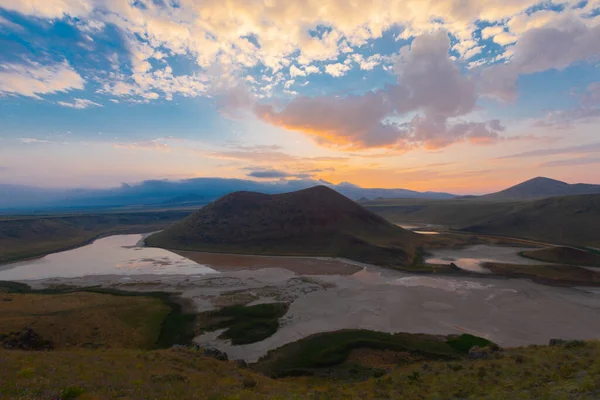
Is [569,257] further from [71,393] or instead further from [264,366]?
[71,393]

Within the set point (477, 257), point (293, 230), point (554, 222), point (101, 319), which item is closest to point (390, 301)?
point (101, 319)

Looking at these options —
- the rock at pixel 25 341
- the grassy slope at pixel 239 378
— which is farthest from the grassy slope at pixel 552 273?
the rock at pixel 25 341

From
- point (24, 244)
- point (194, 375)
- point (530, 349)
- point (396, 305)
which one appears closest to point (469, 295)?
point (396, 305)

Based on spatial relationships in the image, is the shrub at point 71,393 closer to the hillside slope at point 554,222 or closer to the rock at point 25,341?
the rock at point 25,341

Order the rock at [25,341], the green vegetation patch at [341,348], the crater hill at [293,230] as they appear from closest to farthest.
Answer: the rock at [25,341] < the green vegetation patch at [341,348] < the crater hill at [293,230]

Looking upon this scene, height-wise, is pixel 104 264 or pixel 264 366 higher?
pixel 264 366

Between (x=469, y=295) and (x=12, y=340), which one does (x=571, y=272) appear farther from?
(x=12, y=340)

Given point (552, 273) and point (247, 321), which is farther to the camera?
point (552, 273)
